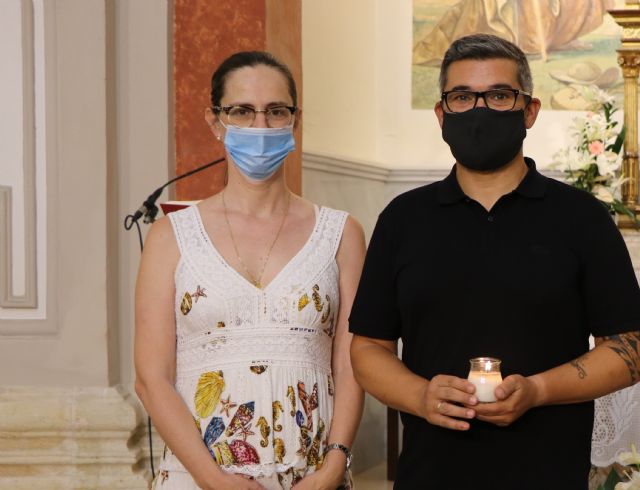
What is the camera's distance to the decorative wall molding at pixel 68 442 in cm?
468

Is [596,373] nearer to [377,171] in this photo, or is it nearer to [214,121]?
[214,121]

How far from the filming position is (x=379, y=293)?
2.68 m

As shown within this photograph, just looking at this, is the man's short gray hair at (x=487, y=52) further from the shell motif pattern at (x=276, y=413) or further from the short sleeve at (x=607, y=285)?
the shell motif pattern at (x=276, y=413)

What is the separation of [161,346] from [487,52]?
1040 millimetres

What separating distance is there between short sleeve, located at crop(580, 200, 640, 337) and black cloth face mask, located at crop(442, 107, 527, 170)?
0.24 m

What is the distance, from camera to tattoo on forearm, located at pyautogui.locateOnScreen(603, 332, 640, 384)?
253cm

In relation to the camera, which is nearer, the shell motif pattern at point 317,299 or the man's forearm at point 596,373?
the man's forearm at point 596,373

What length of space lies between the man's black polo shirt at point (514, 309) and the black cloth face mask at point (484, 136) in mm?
78

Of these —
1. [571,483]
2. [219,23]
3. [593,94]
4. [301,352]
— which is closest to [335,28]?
[593,94]

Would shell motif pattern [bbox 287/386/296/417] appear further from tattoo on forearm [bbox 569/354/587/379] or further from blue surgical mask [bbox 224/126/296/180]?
tattoo on forearm [bbox 569/354/587/379]

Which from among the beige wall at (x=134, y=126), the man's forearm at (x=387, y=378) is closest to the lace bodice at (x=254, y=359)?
the man's forearm at (x=387, y=378)

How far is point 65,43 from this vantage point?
4.76 m

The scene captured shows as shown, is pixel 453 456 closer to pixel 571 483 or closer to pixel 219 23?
pixel 571 483

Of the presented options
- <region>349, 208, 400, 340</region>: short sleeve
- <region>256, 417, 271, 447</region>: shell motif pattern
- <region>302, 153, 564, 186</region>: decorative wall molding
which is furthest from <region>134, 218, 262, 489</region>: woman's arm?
<region>302, 153, 564, 186</region>: decorative wall molding
